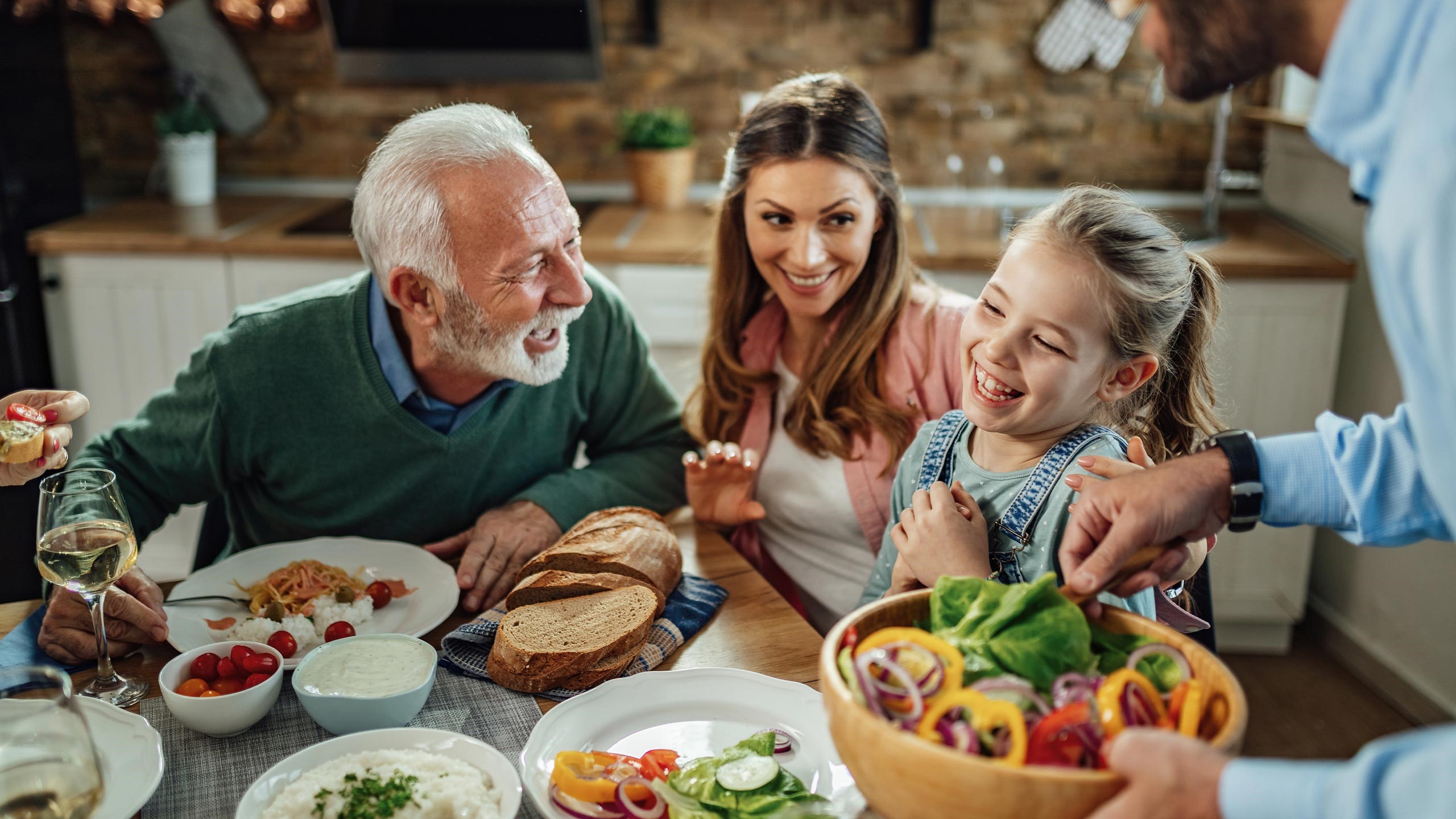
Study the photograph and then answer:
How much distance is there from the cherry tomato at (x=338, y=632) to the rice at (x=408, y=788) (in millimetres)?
298

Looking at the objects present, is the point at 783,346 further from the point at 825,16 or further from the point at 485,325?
the point at 825,16

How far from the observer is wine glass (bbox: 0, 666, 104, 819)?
80cm

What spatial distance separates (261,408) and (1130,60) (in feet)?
9.63

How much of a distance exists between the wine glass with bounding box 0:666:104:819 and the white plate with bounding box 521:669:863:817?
39 cm

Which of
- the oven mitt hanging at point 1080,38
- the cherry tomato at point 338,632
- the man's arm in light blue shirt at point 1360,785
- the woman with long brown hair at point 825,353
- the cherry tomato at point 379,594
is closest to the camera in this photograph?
the man's arm in light blue shirt at point 1360,785

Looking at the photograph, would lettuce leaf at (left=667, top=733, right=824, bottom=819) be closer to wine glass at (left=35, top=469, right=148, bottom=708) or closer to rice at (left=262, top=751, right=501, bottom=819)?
rice at (left=262, top=751, right=501, bottom=819)

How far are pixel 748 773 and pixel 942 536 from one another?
38 cm

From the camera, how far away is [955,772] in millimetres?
755

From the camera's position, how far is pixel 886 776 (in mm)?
801

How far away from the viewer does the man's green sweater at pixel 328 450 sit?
1697 millimetres

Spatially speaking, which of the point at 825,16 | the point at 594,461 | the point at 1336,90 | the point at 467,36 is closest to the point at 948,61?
the point at 825,16

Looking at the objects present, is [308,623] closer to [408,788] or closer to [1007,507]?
[408,788]

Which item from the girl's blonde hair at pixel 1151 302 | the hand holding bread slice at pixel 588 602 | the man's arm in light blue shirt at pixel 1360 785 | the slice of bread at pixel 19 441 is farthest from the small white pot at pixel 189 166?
the man's arm in light blue shirt at pixel 1360 785

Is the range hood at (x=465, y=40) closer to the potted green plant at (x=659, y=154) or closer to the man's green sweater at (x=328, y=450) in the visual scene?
the potted green plant at (x=659, y=154)
